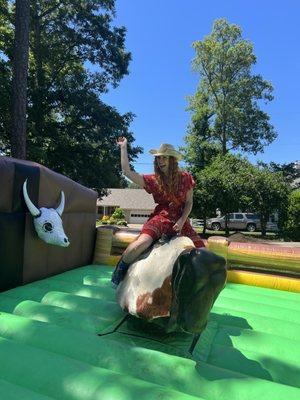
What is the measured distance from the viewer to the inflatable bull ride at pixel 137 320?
6.31ft

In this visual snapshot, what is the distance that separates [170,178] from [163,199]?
0.72 feet

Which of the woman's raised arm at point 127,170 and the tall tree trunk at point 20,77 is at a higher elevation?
the tall tree trunk at point 20,77

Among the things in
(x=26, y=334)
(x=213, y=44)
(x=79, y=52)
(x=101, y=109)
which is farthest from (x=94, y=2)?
(x=26, y=334)

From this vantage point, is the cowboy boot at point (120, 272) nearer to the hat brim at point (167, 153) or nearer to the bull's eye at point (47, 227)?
the hat brim at point (167, 153)

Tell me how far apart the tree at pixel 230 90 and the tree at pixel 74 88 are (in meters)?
14.3

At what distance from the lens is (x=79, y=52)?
58.0 ft

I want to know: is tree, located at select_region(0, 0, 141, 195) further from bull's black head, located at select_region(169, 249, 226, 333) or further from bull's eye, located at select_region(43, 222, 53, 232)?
bull's black head, located at select_region(169, 249, 226, 333)

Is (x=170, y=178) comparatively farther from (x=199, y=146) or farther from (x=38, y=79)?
(x=199, y=146)

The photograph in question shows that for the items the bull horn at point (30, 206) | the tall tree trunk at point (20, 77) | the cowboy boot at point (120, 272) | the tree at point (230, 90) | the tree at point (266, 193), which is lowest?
the cowboy boot at point (120, 272)

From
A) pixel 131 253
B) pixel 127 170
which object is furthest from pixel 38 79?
pixel 131 253

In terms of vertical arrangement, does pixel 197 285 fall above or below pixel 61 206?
below

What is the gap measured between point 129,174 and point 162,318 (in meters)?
1.27

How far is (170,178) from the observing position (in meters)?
3.13

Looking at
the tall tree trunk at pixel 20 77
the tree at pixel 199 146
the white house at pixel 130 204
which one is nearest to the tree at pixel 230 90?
the tree at pixel 199 146
